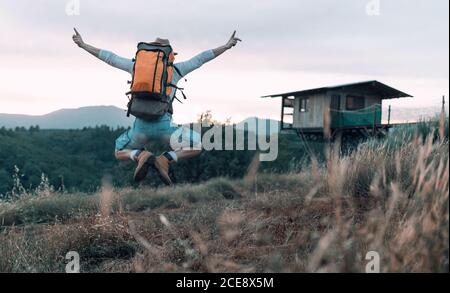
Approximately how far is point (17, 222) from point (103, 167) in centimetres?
5194

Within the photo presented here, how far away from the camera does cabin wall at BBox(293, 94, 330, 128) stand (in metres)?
27.2

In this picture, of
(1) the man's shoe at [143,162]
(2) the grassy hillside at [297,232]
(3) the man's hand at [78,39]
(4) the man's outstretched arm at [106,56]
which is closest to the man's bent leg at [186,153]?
(1) the man's shoe at [143,162]

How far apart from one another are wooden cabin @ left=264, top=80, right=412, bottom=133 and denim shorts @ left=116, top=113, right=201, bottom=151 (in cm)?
2026

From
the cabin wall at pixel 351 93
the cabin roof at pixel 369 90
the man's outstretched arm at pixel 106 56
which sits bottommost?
the man's outstretched arm at pixel 106 56

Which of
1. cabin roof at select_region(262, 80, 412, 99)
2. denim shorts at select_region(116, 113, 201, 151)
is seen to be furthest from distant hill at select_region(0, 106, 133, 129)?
cabin roof at select_region(262, 80, 412, 99)

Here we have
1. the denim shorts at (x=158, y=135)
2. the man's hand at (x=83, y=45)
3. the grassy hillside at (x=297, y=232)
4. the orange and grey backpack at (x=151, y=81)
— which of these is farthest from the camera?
the man's hand at (x=83, y=45)

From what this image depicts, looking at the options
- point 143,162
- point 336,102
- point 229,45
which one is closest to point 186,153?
point 143,162

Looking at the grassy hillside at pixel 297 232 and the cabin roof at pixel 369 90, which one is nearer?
the grassy hillside at pixel 297 232

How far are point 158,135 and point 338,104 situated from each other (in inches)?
924

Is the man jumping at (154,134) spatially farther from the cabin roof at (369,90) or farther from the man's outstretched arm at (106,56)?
the cabin roof at (369,90)

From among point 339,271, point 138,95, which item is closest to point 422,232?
point 339,271

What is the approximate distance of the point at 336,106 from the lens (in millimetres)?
27750

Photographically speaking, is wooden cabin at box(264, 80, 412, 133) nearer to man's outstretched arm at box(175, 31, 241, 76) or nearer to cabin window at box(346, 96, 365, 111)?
cabin window at box(346, 96, 365, 111)

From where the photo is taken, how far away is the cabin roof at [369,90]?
2712 centimetres
